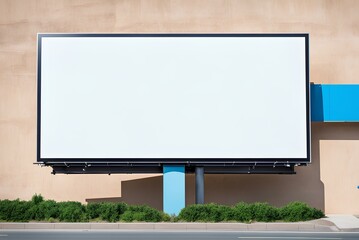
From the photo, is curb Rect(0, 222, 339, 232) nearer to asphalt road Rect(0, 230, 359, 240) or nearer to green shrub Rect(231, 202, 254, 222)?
green shrub Rect(231, 202, 254, 222)

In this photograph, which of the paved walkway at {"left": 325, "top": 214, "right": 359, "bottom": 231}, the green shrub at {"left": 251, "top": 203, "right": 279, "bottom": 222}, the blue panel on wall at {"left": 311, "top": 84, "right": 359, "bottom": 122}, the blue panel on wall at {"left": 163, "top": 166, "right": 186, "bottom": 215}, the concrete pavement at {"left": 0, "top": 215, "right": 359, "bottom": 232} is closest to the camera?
the paved walkway at {"left": 325, "top": 214, "right": 359, "bottom": 231}

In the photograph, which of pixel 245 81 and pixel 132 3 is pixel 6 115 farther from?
pixel 245 81

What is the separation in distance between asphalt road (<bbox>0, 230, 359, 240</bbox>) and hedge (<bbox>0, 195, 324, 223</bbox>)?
154 cm

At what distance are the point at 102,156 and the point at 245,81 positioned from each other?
4995 mm

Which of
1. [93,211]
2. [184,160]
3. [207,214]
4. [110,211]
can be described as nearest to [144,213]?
[110,211]

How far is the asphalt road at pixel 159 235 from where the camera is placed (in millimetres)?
20328

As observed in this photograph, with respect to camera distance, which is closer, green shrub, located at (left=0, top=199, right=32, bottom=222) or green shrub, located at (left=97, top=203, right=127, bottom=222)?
green shrub, located at (left=97, top=203, right=127, bottom=222)

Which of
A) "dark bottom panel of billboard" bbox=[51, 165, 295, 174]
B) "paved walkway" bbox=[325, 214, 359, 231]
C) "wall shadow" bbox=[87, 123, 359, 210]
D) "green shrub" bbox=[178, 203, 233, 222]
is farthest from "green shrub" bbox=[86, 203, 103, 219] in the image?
"paved walkway" bbox=[325, 214, 359, 231]

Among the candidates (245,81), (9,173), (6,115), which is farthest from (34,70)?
(245,81)

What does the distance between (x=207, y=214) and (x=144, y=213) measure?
175 cm

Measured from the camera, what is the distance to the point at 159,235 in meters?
21.2

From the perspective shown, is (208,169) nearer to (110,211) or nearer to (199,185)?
(199,185)

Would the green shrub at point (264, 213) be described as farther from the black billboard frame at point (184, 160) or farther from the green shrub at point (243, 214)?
the black billboard frame at point (184, 160)

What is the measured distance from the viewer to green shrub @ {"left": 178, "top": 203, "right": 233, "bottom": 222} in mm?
24297
